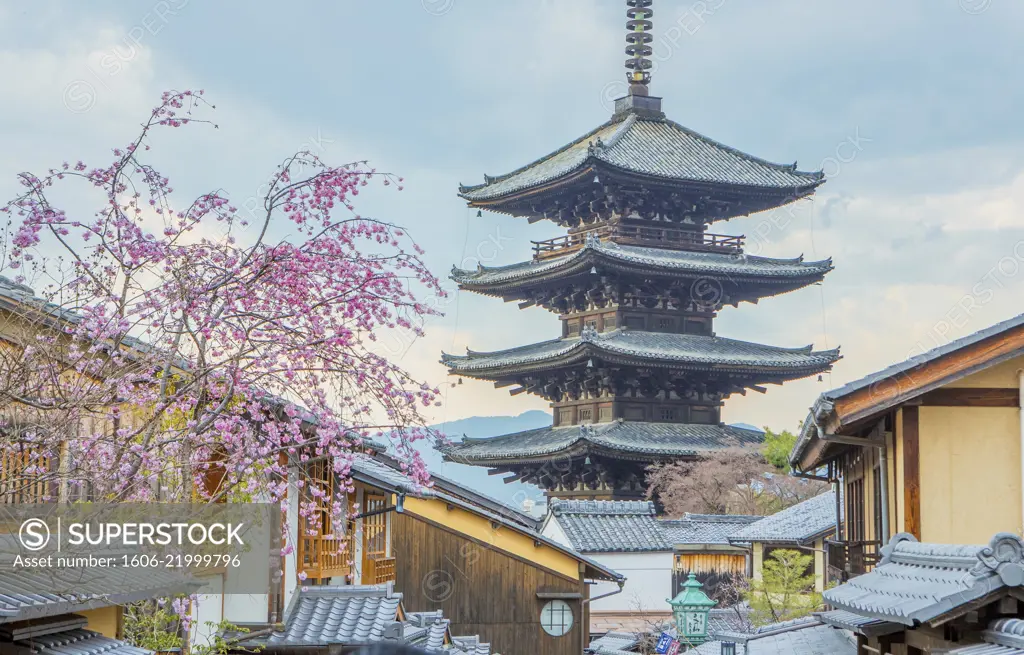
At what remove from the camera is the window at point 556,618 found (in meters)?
26.2

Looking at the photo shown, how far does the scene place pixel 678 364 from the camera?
1608 inches

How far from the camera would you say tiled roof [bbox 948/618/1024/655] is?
862cm

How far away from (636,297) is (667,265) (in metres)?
2.31

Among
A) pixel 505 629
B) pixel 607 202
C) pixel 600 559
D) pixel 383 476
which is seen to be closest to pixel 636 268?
pixel 607 202

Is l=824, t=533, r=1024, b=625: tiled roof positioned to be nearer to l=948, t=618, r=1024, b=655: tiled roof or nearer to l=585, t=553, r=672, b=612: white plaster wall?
l=948, t=618, r=1024, b=655: tiled roof

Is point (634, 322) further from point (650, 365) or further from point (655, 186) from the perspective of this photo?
point (655, 186)

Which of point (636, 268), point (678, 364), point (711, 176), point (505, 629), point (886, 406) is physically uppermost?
point (711, 176)

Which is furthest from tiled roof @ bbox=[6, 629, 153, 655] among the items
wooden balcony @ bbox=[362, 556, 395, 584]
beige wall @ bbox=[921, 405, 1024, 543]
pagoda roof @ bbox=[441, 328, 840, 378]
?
pagoda roof @ bbox=[441, 328, 840, 378]

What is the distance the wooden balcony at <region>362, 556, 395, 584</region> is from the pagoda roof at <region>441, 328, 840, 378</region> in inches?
647

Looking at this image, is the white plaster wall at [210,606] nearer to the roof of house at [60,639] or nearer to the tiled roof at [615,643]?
the roof of house at [60,639]

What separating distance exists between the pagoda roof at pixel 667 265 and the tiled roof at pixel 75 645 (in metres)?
29.7

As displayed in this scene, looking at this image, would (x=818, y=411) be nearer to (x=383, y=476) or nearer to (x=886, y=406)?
(x=886, y=406)

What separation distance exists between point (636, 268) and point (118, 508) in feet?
102

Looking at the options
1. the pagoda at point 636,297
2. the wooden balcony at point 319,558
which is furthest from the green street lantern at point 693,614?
the wooden balcony at point 319,558
